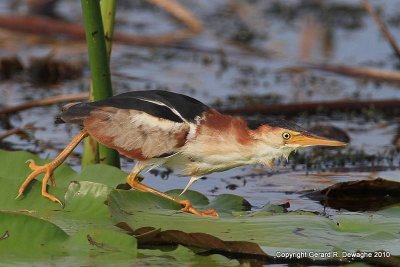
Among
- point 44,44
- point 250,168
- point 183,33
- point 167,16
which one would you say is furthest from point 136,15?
point 250,168

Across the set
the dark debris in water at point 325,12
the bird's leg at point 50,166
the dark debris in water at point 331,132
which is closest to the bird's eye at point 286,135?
the bird's leg at point 50,166

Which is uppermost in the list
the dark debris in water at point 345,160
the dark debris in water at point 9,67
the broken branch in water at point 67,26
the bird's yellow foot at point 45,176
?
the broken branch in water at point 67,26

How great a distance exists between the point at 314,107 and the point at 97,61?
274cm

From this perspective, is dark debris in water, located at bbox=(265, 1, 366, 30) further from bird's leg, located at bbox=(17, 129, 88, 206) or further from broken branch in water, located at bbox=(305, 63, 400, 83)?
bird's leg, located at bbox=(17, 129, 88, 206)

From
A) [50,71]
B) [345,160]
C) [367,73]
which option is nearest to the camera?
[345,160]

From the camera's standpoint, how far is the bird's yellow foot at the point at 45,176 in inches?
158

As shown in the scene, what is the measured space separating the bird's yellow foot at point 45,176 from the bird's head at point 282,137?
81 cm

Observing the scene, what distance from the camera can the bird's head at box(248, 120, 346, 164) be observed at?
401 centimetres

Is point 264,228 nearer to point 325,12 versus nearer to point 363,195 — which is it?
point 363,195

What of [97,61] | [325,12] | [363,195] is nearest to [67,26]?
[325,12]

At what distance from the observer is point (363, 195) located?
493 cm

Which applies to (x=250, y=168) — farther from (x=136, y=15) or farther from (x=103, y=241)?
(x=136, y=15)

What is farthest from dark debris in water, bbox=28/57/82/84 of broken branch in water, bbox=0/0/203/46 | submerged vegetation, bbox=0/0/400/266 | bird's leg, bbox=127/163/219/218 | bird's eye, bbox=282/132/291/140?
bird's eye, bbox=282/132/291/140

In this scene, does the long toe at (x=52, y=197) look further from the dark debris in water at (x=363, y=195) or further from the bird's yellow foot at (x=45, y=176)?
the dark debris in water at (x=363, y=195)
